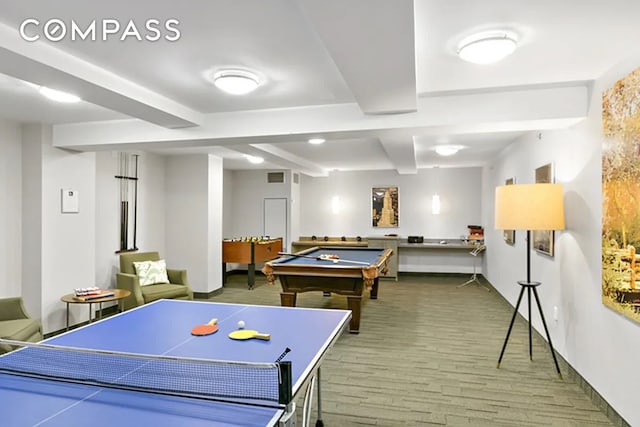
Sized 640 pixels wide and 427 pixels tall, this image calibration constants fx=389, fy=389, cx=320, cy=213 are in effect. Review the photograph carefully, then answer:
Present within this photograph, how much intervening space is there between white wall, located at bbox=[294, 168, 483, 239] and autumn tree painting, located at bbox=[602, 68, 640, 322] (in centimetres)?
622

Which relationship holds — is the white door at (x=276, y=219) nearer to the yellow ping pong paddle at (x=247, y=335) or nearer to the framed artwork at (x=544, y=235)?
the framed artwork at (x=544, y=235)

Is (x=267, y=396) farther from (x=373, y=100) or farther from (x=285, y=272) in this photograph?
(x=285, y=272)

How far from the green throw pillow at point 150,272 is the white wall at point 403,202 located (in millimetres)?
4154

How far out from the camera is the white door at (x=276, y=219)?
9.38 meters

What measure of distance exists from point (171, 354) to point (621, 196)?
292 centimetres

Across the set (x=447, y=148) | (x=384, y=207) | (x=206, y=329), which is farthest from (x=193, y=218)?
(x=206, y=329)

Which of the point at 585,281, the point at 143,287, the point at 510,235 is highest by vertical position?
the point at 510,235

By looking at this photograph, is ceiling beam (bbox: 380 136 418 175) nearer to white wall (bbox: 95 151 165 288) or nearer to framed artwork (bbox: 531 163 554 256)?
framed artwork (bbox: 531 163 554 256)

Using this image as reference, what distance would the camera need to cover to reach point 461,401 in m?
3.03

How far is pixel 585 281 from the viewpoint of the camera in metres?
3.16

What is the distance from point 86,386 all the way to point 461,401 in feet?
8.66

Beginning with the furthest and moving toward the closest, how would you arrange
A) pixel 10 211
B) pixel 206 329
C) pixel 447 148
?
pixel 447 148 < pixel 10 211 < pixel 206 329

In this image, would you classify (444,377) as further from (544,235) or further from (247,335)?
(247,335)

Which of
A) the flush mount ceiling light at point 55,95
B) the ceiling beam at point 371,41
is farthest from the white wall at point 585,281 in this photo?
the flush mount ceiling light at point 55,95
